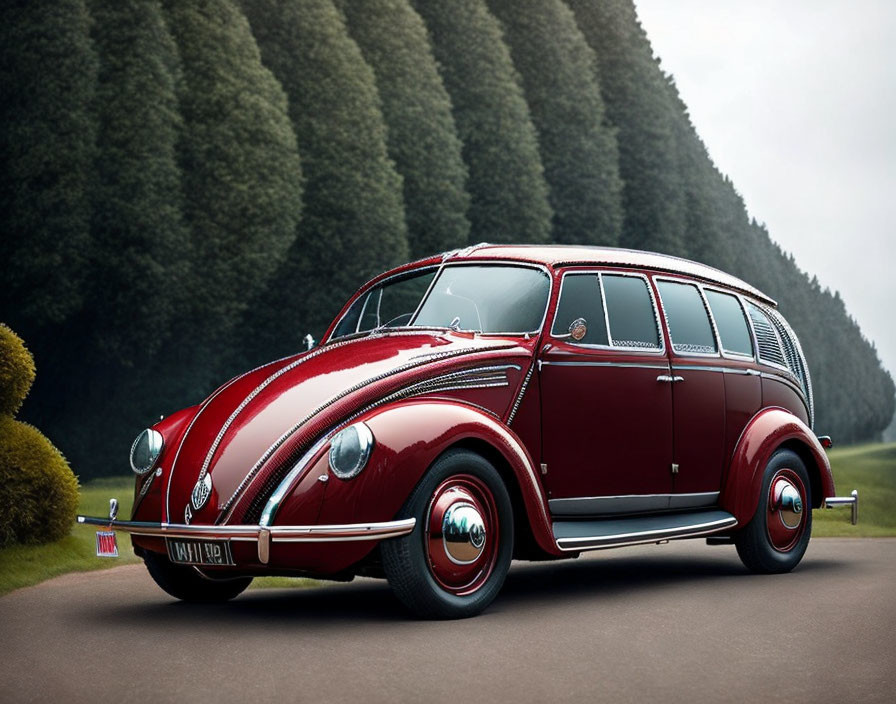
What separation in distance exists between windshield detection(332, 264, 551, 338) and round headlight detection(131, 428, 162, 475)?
1.71 metres

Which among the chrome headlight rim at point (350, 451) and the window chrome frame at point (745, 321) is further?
the window chrome frame at point (745, 321)

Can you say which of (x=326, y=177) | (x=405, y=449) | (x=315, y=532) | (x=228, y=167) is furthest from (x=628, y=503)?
(x=326, y=177)

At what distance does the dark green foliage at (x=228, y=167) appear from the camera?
76.1ft

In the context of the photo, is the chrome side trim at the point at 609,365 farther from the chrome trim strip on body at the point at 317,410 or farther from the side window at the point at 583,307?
the chrome trim strip on body at the point at 317,410

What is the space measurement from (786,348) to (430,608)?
Result: 16.1 ft

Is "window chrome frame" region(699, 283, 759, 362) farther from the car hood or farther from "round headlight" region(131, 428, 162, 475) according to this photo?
"round headlight" region(131, 428, 162, 475)

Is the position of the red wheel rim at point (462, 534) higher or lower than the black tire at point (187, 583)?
higher

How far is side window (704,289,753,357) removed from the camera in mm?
9297

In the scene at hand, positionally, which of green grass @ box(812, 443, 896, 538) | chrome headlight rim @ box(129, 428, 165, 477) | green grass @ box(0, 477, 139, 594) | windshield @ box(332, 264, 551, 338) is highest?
windshield @ box(332, 264, 551, 338)

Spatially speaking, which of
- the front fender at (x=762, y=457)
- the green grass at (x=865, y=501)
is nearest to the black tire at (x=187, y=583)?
the front fender at (x=762, y=457)

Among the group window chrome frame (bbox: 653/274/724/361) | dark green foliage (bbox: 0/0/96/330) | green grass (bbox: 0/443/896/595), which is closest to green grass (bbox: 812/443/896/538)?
green grass (bbox: 0/443/896/595)

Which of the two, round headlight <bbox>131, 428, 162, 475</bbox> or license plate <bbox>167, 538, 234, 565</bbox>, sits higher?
round headlight <bbox>131, 428, 162, 475</bbox>

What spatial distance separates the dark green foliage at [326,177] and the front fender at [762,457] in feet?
55.8

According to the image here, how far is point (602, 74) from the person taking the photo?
3597 centimetres
